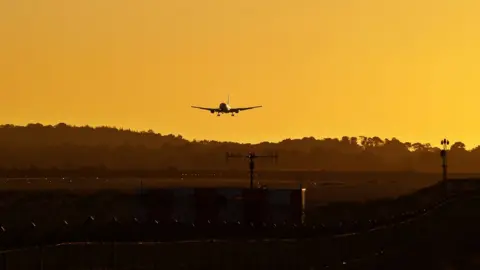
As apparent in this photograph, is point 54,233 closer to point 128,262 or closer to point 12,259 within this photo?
point 128,262

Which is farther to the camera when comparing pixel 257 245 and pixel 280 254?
pixel 280 254

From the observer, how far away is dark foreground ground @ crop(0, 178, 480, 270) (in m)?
41.1

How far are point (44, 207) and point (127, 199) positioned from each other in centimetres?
1612

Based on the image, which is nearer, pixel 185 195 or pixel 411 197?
pixel 185 195

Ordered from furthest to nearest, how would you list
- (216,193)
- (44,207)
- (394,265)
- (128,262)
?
(44,207), (216,193), (394,265), (128,262)

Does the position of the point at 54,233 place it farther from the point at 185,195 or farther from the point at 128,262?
the point at 185,195

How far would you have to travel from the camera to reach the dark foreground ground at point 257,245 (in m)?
41.1

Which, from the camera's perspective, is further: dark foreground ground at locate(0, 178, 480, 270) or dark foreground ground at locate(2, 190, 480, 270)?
dark foreground ground at locate(0, 178, 480, 270)

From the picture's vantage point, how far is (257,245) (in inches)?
1893

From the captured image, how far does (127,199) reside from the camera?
14638 centimetres

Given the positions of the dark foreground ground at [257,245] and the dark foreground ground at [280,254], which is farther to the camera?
the dark foreground ground at [257,245]

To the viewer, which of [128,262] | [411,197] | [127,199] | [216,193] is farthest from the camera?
[411,197]

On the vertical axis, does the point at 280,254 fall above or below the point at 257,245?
below

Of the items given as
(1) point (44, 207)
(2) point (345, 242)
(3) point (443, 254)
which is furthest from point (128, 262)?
(1) point (44, 207)
